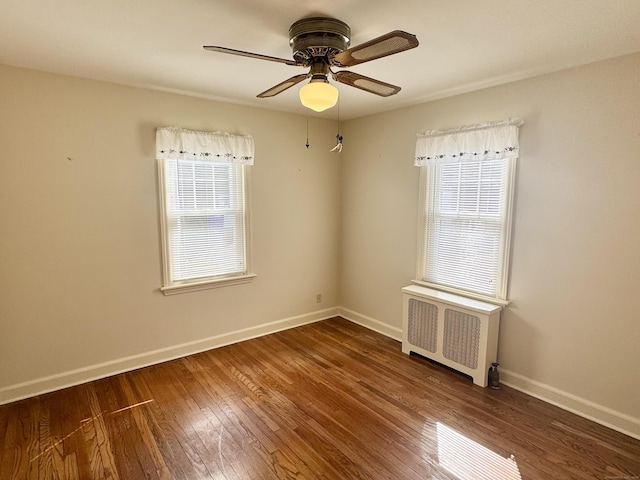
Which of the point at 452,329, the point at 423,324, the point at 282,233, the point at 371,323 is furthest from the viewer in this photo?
the point at 371,323

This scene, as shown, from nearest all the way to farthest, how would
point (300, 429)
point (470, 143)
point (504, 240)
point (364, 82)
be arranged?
point (364, 82), point (300, 429), point (504, 240), point (470, 143)

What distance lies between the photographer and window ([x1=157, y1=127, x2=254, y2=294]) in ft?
10.4

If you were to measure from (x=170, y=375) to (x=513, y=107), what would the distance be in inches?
142

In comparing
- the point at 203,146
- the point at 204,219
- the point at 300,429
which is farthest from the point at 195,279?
the point at 300,429

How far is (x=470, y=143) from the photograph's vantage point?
2.95 meters

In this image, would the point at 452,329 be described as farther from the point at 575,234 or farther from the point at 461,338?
the point at 575,234

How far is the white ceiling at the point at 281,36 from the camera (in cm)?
170

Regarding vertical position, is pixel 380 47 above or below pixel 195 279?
above

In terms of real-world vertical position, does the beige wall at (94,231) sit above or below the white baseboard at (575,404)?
above

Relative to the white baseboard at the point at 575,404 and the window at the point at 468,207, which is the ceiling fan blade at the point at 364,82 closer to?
the window at the point at 468,207

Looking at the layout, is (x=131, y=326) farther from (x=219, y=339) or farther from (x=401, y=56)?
(x=401, y=56)

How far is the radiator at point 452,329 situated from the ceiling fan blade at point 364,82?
1.85m

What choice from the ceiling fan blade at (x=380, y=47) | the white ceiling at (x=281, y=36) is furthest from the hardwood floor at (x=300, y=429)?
the white ceiling at (x=281, y=36)

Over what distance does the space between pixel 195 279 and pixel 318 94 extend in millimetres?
2321
